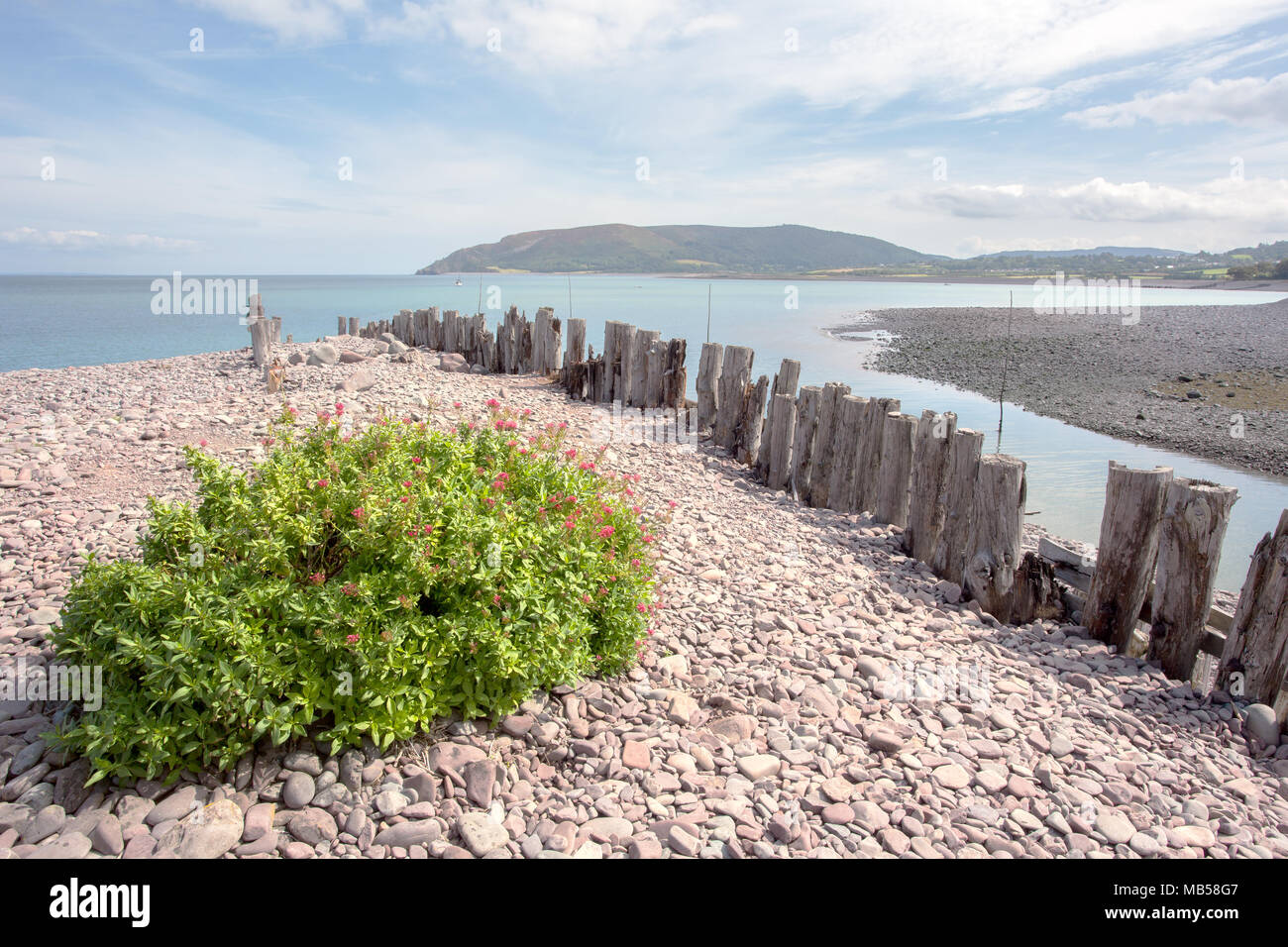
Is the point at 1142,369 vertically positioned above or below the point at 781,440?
above

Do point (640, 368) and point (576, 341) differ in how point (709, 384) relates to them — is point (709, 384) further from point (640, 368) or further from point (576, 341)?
point (576, 341)

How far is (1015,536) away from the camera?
19.1 feet

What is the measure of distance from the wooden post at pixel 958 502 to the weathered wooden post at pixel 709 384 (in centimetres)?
424

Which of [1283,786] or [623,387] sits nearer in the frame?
[1283,786]

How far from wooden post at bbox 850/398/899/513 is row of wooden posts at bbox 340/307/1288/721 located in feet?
0.04

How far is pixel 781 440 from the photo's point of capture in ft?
28.2

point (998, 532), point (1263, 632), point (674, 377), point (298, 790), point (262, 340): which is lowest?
point (298, 790)

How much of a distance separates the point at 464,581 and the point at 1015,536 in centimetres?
443

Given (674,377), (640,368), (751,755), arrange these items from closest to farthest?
(751,755) < (674,377) < (640,368)

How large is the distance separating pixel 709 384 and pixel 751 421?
3.84 feet

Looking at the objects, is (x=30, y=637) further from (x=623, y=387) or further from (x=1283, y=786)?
(x=623, y=387)

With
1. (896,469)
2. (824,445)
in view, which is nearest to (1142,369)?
(824,445)

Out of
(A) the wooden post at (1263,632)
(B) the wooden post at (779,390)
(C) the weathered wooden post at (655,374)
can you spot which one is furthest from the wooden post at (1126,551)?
(C) the weathered wooden post at (655,374)
